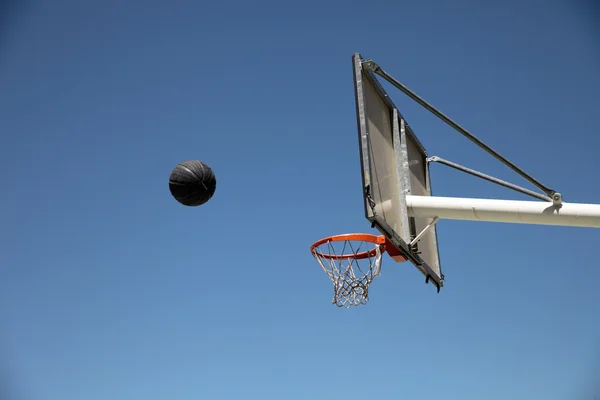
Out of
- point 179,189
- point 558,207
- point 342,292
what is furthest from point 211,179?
point 558,207

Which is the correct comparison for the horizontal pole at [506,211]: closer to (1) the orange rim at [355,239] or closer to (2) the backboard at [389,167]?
(2) the backboard at [389,167]

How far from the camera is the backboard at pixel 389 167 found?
316 inches

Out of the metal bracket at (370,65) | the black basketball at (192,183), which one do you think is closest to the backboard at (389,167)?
the metal bracket at (370,65)

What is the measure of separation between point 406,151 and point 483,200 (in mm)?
1249

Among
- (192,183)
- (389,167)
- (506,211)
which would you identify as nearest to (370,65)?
(389,167)

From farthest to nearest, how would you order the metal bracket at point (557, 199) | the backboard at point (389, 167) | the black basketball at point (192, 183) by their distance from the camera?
the black basketball at point (192, 183)
the metal bracket at point (557, 199)
the backboard at point (389, 167)

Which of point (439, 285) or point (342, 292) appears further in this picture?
point (342, 292)

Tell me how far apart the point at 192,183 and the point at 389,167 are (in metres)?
3.03

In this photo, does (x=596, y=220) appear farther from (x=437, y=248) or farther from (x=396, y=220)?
(x=437, y=248)

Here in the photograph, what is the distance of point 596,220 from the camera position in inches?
322

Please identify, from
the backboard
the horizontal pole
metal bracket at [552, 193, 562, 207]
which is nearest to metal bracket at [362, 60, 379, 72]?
the backboard

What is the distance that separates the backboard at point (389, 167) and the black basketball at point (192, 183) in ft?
9.44

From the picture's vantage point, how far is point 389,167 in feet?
29.1

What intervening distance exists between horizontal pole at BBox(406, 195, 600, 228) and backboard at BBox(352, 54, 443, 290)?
0.25m
